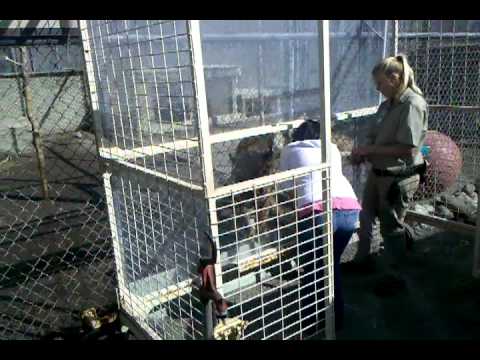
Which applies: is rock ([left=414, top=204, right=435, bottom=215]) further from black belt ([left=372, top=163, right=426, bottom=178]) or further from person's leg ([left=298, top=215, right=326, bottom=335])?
person's leg ([left=298, top=215, right=326, bottom=335])

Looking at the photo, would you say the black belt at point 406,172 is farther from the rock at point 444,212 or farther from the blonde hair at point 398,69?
the rock at point 444,212

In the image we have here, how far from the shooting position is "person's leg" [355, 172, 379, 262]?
3.78 metres

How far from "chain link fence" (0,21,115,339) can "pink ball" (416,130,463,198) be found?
3607mm

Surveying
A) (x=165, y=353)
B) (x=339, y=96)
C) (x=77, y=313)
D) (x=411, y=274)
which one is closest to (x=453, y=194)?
(x=411, y=274)

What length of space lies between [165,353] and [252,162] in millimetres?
2865

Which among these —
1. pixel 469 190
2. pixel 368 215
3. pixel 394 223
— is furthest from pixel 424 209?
pixel 394 223

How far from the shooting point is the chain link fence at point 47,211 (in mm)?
3547

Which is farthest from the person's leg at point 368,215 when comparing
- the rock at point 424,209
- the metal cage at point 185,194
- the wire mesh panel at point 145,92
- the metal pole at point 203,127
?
the metal pole at point 203,127

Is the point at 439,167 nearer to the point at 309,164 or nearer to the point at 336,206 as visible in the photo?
the point at 336,206

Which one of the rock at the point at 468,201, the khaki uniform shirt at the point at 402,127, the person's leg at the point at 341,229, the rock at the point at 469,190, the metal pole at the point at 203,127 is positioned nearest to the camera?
the metal pole at the point at 203,127

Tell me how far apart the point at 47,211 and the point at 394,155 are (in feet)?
15.1

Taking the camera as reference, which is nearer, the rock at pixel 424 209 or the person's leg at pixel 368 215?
the person's leg at pixel 368 215

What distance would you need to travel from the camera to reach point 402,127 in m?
3.29

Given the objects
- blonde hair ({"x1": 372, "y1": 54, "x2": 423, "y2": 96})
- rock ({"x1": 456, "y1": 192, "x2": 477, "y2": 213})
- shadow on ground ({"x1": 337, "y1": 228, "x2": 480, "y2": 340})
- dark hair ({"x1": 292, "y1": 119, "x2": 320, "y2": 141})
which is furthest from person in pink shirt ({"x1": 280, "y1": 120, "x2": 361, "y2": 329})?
rock ({"x1": 456, "y1": 192, "x2": 477, "y2": 213})
